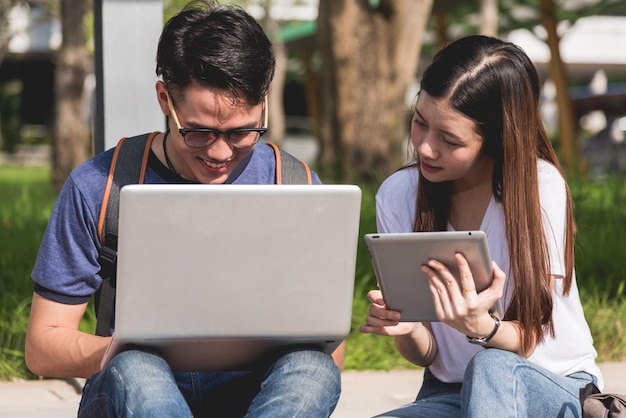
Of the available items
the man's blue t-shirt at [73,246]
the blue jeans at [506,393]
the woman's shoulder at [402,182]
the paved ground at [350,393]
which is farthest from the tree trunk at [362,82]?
the man's blue t-shirt at [73,246]

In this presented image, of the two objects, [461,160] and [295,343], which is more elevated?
[461,160]

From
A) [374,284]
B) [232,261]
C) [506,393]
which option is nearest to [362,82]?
[374,284]

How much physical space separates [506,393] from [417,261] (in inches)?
14.8

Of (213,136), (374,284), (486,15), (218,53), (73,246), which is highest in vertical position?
(486,15)

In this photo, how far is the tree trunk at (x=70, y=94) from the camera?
11.8 m

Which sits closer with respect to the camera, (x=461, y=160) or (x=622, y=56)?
(x=461, y=160)

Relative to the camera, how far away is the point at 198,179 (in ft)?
9.00

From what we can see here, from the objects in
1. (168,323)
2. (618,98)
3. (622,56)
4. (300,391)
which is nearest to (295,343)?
(300,391)

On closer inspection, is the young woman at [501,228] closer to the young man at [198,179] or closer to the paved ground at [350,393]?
the young man at [198,179]

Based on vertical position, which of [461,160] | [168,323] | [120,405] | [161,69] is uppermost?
[161,69]

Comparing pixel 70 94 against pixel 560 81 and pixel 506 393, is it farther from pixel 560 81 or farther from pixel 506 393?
pixel 506 393

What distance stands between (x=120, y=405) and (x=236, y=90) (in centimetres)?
78

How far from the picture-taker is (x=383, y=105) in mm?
9461

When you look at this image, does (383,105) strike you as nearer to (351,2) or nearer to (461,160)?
(351,2)
